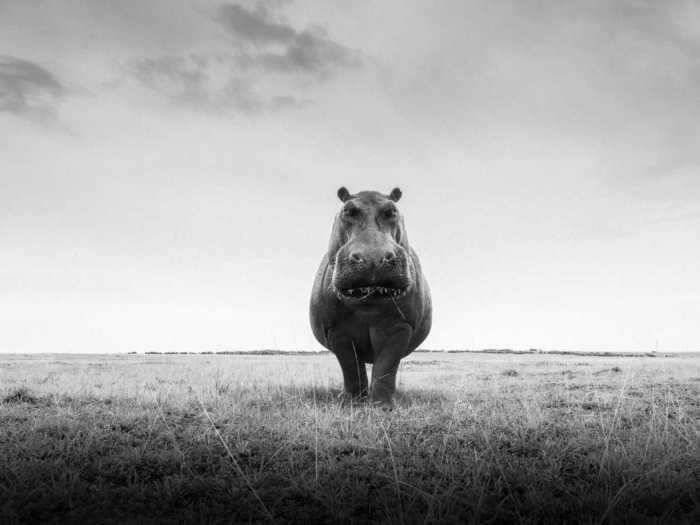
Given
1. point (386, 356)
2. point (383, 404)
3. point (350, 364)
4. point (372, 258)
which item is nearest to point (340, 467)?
point (372, 258)

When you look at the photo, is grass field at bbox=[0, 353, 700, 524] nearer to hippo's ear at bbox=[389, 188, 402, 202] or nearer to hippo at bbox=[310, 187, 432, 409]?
hippo at bbox=[310, 187, 432, 409]

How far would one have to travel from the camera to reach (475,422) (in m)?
5.80

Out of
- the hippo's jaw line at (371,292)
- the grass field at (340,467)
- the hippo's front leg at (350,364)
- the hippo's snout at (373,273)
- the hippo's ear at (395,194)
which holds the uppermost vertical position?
the hippo's ear at (395,194)

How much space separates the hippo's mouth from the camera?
5887 millimetres


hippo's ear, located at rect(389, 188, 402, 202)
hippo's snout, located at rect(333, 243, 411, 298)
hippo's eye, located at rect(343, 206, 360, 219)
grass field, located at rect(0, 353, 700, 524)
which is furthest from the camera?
hippo's ear, located at rect(389, 188, 402, 202)

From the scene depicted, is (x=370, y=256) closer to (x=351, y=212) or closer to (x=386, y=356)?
(x=351, y=212)

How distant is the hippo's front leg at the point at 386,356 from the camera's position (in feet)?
23.9

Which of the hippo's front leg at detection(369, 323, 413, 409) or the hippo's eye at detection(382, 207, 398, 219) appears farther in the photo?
the hippo's front leg at detection(369, 323, 413, 409)

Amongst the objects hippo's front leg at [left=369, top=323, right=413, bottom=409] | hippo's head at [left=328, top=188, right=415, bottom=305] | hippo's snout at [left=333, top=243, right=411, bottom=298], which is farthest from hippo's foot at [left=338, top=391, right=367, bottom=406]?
hippo's snout at [left=333, top=243, right=411, bottom=298]

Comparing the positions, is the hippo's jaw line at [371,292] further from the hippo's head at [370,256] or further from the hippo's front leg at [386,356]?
the hippo's front leg at [386,356]

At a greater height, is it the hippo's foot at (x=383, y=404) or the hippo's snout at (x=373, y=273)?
the hippo's snout at (x=373, y=273)

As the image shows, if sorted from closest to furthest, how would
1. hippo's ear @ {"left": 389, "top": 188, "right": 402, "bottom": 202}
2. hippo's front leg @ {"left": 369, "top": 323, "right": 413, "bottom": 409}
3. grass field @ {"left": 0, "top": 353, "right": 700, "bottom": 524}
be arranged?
1. grass field @ {"left": 0, "top": 353, "right": 700, "bottom": 524}
2. hippo's front leg @ {"left": 369, "top": 323, "right": 413, "bottom": 409}
3. hippo's ear @ {"left": 389, "top": 188, "right": 402, "bottom": 202}

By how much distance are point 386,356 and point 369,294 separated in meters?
1.79

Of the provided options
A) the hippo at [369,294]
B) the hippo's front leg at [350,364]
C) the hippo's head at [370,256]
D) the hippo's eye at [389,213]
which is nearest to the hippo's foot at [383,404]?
the hippo at [369,294]
